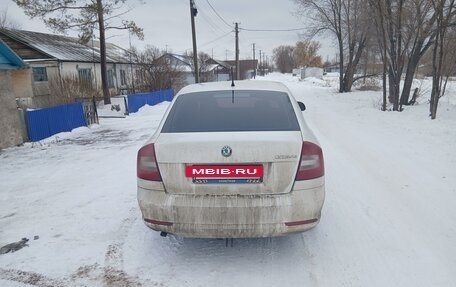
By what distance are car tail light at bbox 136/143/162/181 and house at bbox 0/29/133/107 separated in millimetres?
18584

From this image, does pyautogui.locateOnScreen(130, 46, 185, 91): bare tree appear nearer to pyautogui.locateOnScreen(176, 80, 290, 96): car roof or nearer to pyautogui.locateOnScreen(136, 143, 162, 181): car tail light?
pyautogui.locateOnScreen(176, 80, 290, 96): car roof

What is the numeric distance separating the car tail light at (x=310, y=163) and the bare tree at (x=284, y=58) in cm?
11751

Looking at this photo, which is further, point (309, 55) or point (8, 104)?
point (309, 55)

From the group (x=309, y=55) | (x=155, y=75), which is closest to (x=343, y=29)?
(x=155, y=75)

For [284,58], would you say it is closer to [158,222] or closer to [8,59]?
[8,59]

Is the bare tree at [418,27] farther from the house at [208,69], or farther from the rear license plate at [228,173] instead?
the house at [208,69]

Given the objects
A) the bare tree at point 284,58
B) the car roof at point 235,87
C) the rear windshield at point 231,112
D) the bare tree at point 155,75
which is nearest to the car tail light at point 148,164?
the rear windshield at point 231,112

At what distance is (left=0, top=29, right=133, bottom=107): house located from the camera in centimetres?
2375

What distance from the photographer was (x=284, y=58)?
121375mm

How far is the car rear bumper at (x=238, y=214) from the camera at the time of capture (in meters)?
3.01

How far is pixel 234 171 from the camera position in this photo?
3.03 metres

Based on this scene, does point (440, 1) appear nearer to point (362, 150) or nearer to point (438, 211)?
point (362, 150)

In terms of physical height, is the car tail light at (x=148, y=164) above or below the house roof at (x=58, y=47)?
below

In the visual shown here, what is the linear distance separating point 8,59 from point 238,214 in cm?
971
